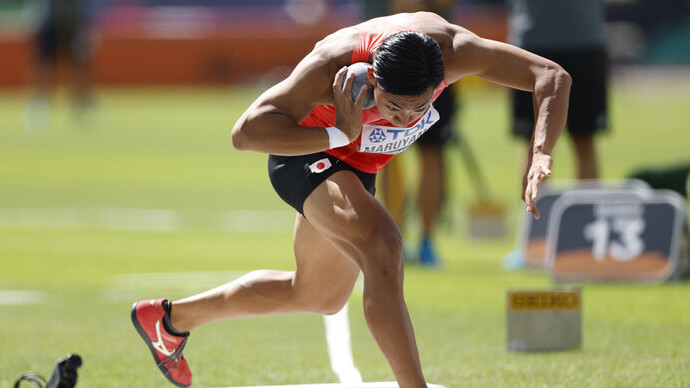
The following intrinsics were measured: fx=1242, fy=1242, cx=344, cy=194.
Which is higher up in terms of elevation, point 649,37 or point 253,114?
point 253,114

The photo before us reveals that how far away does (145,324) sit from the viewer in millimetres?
5852

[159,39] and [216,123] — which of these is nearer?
[216,123]

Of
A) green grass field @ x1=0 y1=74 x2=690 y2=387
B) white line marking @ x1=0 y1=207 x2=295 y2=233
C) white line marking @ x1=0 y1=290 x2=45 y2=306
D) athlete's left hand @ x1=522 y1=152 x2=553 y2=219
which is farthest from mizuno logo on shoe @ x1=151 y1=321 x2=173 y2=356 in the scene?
white line marking @ x1=0 y1=207 x2=295 y2=233

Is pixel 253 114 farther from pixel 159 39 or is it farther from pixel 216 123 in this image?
pixel 159 39

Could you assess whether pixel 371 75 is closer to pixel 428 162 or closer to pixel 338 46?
pixel 338 46

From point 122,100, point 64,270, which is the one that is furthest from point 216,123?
point 64,270

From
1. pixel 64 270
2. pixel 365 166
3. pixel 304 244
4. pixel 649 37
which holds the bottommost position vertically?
pixel 649 37

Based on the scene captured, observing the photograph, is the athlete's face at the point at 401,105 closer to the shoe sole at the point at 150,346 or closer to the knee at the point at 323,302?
the knee at the point at 323,302

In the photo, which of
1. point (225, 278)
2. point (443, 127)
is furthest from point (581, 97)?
point (225, 278)

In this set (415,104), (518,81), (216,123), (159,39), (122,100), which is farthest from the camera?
(159,39)

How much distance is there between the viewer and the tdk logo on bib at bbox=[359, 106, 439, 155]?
5.07 meters

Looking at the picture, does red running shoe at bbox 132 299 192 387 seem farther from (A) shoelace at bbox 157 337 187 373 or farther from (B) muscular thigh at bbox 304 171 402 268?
(B) muscular thigh at bbox 304 171 402 268

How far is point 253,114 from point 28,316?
3.80m

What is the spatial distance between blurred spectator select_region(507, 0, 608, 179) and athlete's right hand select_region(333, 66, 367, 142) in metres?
5.10
